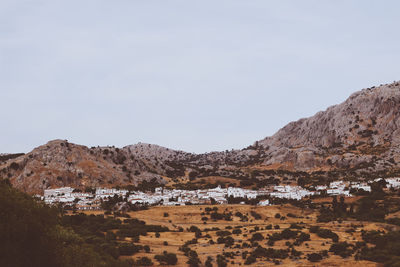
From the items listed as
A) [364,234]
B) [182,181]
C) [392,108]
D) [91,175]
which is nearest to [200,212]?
[364,234]

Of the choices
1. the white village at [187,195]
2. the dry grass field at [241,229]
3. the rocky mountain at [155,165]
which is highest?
the rocky mountain at [155,165]

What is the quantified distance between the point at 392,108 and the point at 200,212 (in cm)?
15272

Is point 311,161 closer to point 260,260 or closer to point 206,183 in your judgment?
point 206,183

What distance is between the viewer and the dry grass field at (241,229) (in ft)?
167

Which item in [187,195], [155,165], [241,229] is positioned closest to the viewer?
[241,229]

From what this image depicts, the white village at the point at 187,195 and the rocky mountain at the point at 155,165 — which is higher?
the rocky mountain at the point at 155,165

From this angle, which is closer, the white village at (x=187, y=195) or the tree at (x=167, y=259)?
the tree at (x=167, y=259)

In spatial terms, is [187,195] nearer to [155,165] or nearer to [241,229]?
[241,229]

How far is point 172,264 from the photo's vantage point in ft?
157

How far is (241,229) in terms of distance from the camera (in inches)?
2948

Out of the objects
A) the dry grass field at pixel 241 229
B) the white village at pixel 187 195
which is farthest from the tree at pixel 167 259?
the white village at pixel 187 195

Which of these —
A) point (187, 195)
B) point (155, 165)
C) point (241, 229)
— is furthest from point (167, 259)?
point (155, 165)

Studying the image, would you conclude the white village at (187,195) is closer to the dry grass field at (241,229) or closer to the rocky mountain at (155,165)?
the dry grass field at (241,229)

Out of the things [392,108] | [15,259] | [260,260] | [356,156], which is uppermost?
[392,108]
